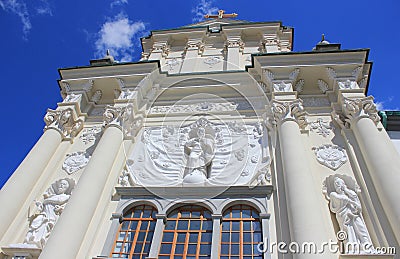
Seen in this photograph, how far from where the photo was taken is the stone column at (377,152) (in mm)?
7445

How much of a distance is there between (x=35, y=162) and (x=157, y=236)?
4.62 meters

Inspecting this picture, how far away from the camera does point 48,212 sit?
894 cm

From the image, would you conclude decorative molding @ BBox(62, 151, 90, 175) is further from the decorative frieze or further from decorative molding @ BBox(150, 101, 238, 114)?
the decorative frieze

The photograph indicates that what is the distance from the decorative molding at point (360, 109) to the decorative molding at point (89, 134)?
8191mm

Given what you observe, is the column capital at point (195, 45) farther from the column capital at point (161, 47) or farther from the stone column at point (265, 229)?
the stone column at point (265, 229)

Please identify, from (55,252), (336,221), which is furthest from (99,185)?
(336,221)

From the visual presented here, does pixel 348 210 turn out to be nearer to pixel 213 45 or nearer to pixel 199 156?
pixel 199 156

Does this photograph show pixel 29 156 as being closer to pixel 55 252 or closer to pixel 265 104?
pixel 55 252

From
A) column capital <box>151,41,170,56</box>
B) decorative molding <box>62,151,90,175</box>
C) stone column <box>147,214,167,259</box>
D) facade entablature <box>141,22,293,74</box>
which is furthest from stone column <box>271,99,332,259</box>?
column capital <box>151,41,170,56</box>

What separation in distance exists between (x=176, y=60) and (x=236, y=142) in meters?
7.56

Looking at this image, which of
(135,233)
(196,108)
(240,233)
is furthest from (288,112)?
(135,233)

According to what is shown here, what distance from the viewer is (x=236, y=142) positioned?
35.9 feet

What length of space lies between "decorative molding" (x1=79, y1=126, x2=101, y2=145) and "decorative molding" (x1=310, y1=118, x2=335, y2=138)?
724cm

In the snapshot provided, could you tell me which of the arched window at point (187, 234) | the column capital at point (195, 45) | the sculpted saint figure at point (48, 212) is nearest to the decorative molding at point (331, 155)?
the arched window at point (187, 234)
